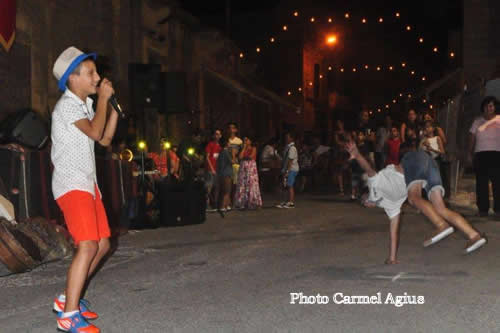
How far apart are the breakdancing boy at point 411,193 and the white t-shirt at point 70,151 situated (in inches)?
112

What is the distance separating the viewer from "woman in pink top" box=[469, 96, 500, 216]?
11.0 m

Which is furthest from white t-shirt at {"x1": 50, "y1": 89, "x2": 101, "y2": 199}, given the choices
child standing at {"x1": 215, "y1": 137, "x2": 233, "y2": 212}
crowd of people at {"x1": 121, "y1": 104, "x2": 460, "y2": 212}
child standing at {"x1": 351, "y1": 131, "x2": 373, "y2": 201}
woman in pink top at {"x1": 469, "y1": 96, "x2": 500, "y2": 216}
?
child standing at {"x1": 351, "y1": 131, "x2": 373, "y2": 201}

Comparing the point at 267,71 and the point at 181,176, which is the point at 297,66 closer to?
the point at 267,71

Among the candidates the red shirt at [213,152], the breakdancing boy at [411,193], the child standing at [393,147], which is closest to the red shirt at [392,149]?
the child standing at [393,147]

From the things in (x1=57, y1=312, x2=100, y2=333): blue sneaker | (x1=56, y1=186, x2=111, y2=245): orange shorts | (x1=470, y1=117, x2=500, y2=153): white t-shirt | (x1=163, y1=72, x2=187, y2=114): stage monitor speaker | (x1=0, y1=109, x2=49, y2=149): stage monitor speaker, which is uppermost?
(x1=163, y1=72, x2=187, y2=114): stage monitor speaker

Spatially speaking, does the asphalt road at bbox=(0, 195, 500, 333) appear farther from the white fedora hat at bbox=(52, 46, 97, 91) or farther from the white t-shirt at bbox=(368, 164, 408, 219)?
the white fedora hat at bbox=(52, 46, 97, 91)

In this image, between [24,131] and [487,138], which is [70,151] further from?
[487,138]

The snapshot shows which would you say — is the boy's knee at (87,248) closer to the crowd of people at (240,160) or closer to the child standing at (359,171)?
the crowd of people at (240,160)

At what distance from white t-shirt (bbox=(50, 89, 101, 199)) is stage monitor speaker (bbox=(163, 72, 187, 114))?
27.6ft

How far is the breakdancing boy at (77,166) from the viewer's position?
4340mm

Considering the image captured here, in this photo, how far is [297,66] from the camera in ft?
132

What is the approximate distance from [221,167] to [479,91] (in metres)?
5.59

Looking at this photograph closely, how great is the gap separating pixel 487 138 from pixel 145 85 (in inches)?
242

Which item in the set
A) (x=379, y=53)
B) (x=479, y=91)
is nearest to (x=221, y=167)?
(x=479, y=91)
